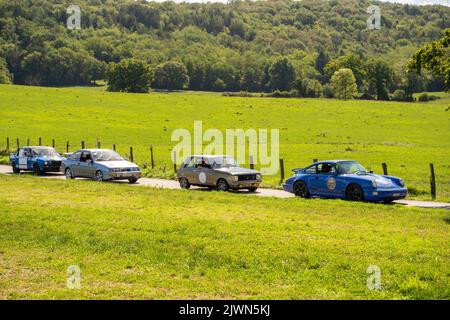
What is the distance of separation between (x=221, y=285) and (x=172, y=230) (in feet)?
15.1

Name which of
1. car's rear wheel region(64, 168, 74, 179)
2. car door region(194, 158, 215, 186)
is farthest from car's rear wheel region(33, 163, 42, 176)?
car door region(194, 158, 215, 186)

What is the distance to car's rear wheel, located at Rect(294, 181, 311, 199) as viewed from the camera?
21.9 metres

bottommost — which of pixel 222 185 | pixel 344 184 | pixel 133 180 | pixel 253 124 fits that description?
pixel 133 180

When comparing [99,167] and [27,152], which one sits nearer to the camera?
[99,167]

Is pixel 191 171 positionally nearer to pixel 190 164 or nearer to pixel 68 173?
pixel 190 164

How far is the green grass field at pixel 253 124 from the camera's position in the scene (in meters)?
43.8

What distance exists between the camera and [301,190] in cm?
2209

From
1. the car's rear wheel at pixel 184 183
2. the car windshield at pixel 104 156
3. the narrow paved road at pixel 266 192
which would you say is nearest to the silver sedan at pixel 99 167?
Result: the car windshield at pixel 104 156

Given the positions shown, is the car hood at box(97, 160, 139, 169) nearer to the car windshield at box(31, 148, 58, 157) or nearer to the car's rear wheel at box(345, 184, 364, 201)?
the car windshield at box(31, 148, 58, 157)

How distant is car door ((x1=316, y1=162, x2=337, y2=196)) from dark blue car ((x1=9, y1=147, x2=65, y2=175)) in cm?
1620

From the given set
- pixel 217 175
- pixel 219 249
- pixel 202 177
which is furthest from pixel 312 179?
pixel 219 249

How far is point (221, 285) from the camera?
9031 mm

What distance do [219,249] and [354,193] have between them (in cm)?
1004

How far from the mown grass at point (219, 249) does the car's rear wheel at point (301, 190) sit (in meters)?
3.03
